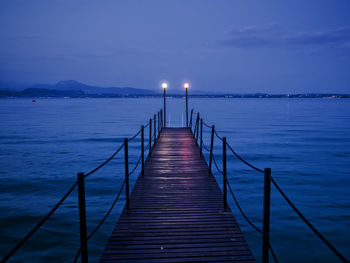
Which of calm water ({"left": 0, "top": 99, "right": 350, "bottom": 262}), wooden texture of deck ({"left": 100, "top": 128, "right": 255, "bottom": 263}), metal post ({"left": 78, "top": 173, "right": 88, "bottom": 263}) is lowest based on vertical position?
calm water ({"left": 0, "top": 99, "right": 350, "bottom": 262})

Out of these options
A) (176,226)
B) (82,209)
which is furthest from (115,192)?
(82,209)

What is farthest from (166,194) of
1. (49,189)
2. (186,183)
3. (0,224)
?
(49,189)

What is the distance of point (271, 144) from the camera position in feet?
69.9

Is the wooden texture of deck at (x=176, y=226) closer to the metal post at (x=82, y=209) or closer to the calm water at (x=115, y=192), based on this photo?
the metal post at (x=82, y=209)

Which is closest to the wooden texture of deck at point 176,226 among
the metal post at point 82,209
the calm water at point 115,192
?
the metal post at point 82,209

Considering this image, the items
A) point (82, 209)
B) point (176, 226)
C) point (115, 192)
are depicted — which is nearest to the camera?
point (82, 209)

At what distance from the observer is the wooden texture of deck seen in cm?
386

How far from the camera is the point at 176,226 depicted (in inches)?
185

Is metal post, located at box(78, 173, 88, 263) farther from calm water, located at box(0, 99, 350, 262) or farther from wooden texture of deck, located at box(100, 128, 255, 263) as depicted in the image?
calm water, located at box(0, 99, 350, 262)

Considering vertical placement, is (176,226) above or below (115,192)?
above

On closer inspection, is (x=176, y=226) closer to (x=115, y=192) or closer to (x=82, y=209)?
(x=82, y=209)

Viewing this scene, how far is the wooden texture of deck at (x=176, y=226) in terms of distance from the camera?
386cm

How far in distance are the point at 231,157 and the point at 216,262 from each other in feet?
44.1

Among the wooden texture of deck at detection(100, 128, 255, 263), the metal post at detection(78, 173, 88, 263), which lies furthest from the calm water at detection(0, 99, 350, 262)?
the metal post at detection(78, 173, 88, 263)
